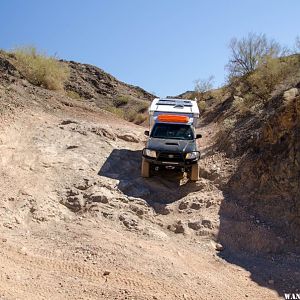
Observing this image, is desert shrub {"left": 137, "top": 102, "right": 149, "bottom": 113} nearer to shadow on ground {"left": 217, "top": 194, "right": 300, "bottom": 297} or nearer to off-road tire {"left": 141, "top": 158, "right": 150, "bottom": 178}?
off-road tire {"left": 141, "top": 158, "right": 150, "bottom": 178}

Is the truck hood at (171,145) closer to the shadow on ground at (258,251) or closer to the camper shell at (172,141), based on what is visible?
the camper shell at (172,141)

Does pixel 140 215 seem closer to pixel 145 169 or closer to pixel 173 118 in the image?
pixel 145 169

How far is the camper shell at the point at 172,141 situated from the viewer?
37.6ft

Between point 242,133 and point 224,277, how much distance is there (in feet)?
24.6

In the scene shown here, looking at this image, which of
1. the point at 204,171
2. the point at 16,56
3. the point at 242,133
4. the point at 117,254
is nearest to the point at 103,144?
the point at 204,171

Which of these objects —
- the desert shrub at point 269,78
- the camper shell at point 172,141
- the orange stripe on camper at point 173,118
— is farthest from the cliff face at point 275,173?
the desert shrub at point 269,78

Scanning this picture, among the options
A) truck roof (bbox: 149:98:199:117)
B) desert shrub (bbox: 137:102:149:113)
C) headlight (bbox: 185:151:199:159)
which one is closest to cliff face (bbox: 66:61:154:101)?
desert shrub (bbox: 137:102:149:113)

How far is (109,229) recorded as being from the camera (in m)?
8.96

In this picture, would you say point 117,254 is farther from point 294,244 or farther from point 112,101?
point 112,101

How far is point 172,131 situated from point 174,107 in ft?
5.38

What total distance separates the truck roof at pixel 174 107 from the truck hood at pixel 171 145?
1694mm

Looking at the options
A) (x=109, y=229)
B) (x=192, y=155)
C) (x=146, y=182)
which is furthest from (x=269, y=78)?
(x=109, y=229)

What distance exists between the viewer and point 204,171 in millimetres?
12430

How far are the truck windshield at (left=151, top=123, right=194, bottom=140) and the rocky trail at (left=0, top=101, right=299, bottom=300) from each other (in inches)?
45.9
